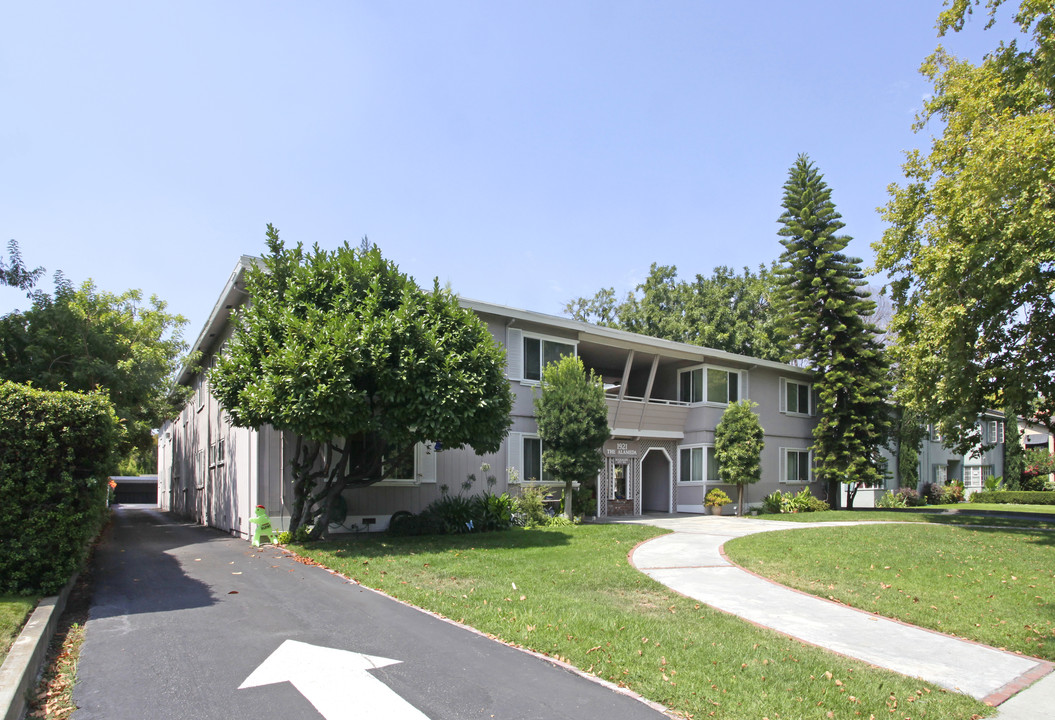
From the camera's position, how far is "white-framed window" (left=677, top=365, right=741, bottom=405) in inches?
976

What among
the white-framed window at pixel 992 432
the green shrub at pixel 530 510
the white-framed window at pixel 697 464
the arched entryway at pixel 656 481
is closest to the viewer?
the green shrub at pixel 530 510

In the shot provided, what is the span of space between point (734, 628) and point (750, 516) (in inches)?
672

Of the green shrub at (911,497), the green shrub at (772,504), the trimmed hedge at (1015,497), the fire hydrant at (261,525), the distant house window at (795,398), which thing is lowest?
the trimmed hedge at (1015,497)

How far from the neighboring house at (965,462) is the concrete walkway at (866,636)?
26.8 m

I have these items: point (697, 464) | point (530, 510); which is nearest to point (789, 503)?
point (697, 464)

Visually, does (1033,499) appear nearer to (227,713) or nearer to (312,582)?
Result: (312,582)

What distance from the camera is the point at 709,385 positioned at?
2489 centimetres

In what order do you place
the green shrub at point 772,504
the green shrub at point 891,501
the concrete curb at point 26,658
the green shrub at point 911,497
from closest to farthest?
1. the concrete curb at point 26,658
2. the green shrub at point 772,504
3. the green shrub at point 891,501
4. the green shrub at point 911,497

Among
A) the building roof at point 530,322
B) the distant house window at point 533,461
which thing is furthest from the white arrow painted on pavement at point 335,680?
the distant house window at point 533,461

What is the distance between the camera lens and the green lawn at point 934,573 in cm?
816

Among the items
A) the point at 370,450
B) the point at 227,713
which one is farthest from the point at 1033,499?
the point at 227,713

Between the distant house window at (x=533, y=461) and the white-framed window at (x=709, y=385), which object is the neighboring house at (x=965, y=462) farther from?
the distant house window at (x=533, y=461)

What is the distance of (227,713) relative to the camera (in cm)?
498

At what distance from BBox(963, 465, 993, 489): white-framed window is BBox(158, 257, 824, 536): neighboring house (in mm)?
19319
